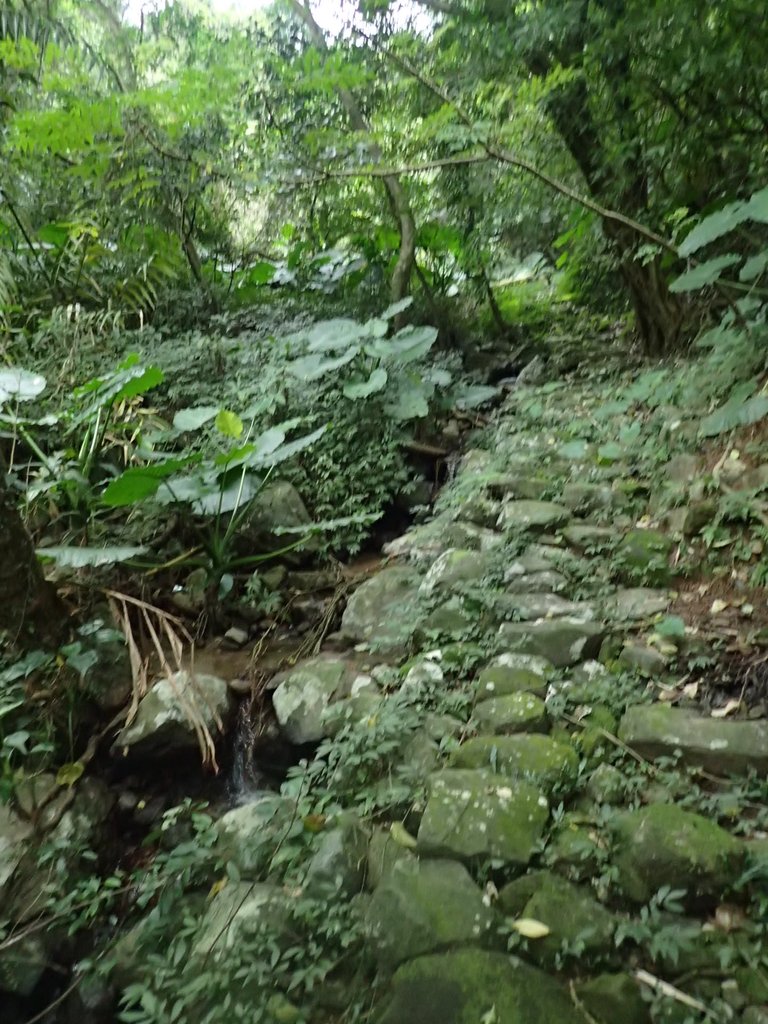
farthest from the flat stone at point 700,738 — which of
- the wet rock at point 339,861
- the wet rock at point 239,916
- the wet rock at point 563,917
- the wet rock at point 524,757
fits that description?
the wet rock at point 239,916

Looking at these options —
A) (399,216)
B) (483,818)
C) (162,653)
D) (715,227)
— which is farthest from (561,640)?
(399,216)

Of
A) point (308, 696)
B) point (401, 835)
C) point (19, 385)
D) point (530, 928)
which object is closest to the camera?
point (530, 928)

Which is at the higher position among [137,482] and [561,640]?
[137,482]

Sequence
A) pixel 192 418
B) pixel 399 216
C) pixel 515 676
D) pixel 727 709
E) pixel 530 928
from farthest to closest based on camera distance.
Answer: pixel 399 216 → pixel 192 418 → pixel 515 676 → pixel 727 709 → pixel 530 928

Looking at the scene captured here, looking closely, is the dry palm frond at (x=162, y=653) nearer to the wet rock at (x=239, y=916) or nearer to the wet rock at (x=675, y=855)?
the wet rock at (x=239, y=916)

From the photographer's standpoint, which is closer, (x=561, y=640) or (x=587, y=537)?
(x=561, y=640)

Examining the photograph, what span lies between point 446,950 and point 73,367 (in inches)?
158

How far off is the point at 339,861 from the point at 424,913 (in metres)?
0.31

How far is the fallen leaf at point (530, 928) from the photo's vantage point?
59.1 inches

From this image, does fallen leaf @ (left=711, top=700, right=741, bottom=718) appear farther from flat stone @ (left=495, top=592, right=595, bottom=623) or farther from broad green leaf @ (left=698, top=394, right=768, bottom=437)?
broad green leaf @ (left=698, top=394, right=768, bottom=437)

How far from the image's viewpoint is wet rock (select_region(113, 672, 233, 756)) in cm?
269

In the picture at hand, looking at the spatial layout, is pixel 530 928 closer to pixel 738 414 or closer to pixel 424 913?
pixel 424 913

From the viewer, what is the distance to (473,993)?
4.70 ft

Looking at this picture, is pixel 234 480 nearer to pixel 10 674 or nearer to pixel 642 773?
pixel 10 674
